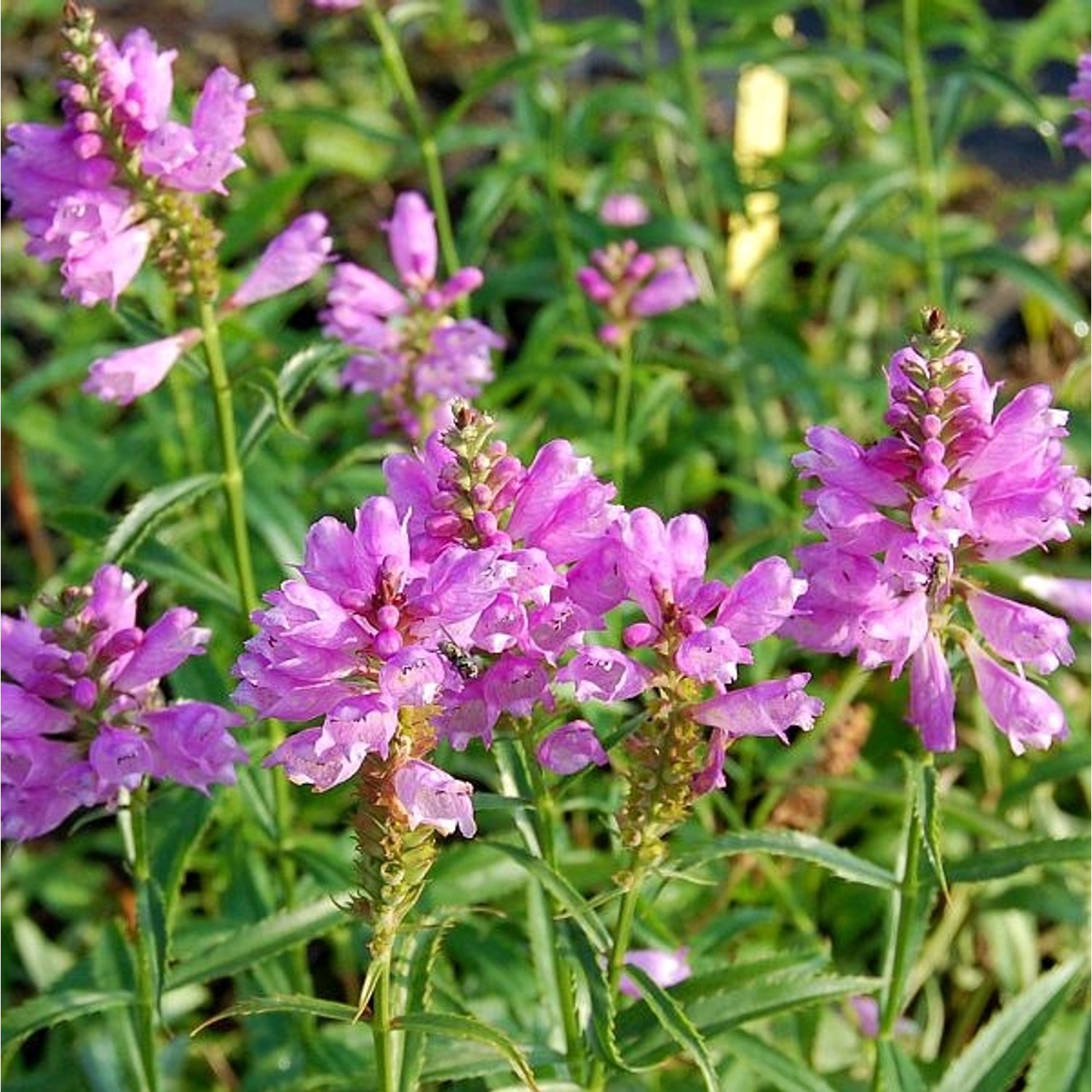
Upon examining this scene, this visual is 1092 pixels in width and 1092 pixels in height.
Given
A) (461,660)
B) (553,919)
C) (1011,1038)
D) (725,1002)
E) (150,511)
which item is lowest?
(1011,1038)

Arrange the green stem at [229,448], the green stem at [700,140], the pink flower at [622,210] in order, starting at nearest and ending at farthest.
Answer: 1. the green stem at [229,448]
2. the green stem at [700,140]
3. the pink flower at [622,210]

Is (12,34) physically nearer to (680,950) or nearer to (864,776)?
(864,776)

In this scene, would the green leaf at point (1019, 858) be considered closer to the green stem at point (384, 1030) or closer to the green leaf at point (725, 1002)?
the green leaf at point (725, 1002)

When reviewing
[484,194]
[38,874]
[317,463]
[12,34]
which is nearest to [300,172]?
[484,194]

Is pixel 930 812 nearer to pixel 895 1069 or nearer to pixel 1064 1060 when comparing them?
pixel 895 1069

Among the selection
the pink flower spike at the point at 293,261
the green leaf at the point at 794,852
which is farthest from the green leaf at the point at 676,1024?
the pink flower spike at the point at 293,261

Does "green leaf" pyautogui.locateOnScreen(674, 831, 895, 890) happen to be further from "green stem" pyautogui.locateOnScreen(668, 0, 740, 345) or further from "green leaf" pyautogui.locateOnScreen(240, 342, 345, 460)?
"green stem" pyautogui.locateOnScreen(668, 0, 740, 345)

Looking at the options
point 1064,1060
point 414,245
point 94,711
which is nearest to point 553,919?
point 94,711
